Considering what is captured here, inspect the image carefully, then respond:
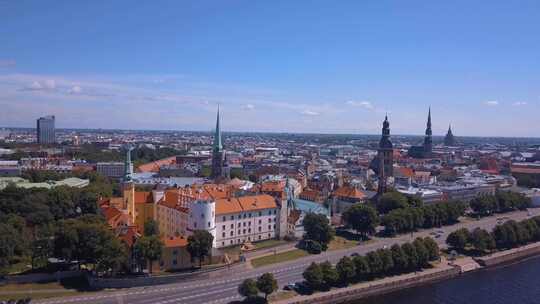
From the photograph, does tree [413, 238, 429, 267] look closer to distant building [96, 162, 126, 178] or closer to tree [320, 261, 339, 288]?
tree [320, 261, 339, 288]

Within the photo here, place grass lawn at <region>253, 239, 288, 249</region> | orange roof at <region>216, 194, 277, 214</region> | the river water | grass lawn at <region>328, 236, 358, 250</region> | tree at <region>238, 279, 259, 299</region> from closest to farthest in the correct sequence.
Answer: tree at <region>238, 279, 259, 299</region>, the river water, orange roof at <region>216, 194, 277, 214</region>, grass lawn at <region>253, 239, 288, 249</region>, grass lawn at <region>328, 236, 358, 250</region>

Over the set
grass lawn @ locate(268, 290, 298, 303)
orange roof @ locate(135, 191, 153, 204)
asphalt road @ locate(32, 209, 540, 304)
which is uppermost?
orange roof @ locate(135, 191, 153, 204)

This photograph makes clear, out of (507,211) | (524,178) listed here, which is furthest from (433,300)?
(524,178)

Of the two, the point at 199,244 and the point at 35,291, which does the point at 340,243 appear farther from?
the point at 35,291

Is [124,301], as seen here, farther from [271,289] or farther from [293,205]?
[293,205]

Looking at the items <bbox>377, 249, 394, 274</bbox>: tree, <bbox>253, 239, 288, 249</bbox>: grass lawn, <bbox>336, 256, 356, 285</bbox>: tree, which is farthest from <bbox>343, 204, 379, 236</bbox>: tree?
<bbox>336, 256, 356, 285</bbox>: tree

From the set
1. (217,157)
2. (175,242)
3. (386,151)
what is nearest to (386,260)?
(175,242)

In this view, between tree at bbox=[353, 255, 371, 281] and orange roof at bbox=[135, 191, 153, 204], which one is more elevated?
orange roof at bbox=[135, 191, 153, 204]
